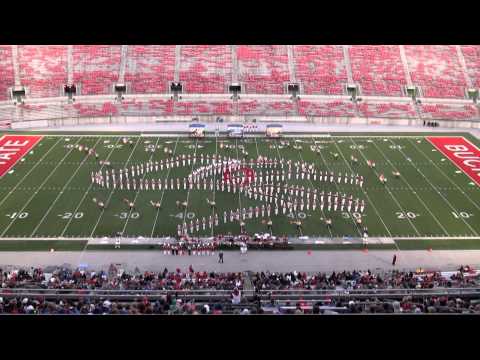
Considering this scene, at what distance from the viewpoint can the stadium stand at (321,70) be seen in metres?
45.4

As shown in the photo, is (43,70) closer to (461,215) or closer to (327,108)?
(327,108)

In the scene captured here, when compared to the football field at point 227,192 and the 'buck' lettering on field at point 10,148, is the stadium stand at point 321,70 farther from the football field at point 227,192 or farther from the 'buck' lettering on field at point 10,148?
the 'buck' lettering on field at point 10,148

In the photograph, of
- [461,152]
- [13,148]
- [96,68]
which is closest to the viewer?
[13,148]

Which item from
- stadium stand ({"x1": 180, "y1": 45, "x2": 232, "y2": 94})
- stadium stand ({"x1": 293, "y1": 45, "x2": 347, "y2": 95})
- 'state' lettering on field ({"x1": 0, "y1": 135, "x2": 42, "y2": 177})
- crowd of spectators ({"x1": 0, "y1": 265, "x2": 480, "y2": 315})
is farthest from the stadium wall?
crowd of spectators ({"x1": 0, "y1": 265, "x2": 480, "y2": 315})

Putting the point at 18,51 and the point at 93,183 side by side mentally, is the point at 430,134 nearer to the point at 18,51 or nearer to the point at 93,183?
the point at 93,183

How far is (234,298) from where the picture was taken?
15586 millimetres

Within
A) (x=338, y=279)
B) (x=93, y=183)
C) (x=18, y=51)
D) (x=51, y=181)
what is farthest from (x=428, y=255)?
(x=18, y=51)

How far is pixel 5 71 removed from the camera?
1720 inches

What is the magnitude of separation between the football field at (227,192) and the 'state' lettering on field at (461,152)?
0.48m

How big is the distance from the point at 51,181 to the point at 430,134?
2795cm

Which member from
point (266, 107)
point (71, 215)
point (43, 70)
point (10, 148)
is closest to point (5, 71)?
point (43, 70)

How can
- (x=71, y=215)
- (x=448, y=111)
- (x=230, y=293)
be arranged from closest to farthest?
1. (x=230, y=293)
2. (x=71, y=215)
3. (x=448, y=111)

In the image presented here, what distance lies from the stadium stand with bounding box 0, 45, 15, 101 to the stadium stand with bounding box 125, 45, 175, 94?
10.3 metres

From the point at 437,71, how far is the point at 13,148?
38.7m
